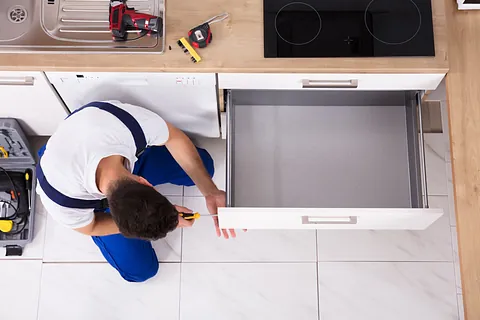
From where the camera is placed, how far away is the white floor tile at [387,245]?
2.03 meters

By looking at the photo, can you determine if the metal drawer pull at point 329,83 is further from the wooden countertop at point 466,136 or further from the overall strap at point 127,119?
the overall strap at point 127,119

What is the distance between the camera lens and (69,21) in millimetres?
1520

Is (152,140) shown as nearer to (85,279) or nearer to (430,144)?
(85,279)

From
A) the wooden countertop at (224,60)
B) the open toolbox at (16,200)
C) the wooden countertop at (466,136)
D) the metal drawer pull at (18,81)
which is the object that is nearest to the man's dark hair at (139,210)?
the wooden countertop at (224,60)

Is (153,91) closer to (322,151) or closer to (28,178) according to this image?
(322,151)

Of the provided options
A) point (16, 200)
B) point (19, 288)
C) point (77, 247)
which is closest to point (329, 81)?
point (77, 247)

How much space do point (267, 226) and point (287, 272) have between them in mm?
494

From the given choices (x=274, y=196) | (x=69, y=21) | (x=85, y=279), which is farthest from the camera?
(x=85, y=279)

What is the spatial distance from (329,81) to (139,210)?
2.21ft

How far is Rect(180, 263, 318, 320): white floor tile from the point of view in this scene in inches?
78.4

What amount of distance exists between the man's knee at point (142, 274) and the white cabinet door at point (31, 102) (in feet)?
2.01

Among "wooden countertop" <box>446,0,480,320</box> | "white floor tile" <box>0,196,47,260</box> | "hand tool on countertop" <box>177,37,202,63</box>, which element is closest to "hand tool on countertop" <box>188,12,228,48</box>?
"hand tool on countertop" <box>177,37,202,63</box>

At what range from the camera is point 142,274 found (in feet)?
6.32

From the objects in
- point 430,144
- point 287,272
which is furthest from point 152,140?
point 430,144
